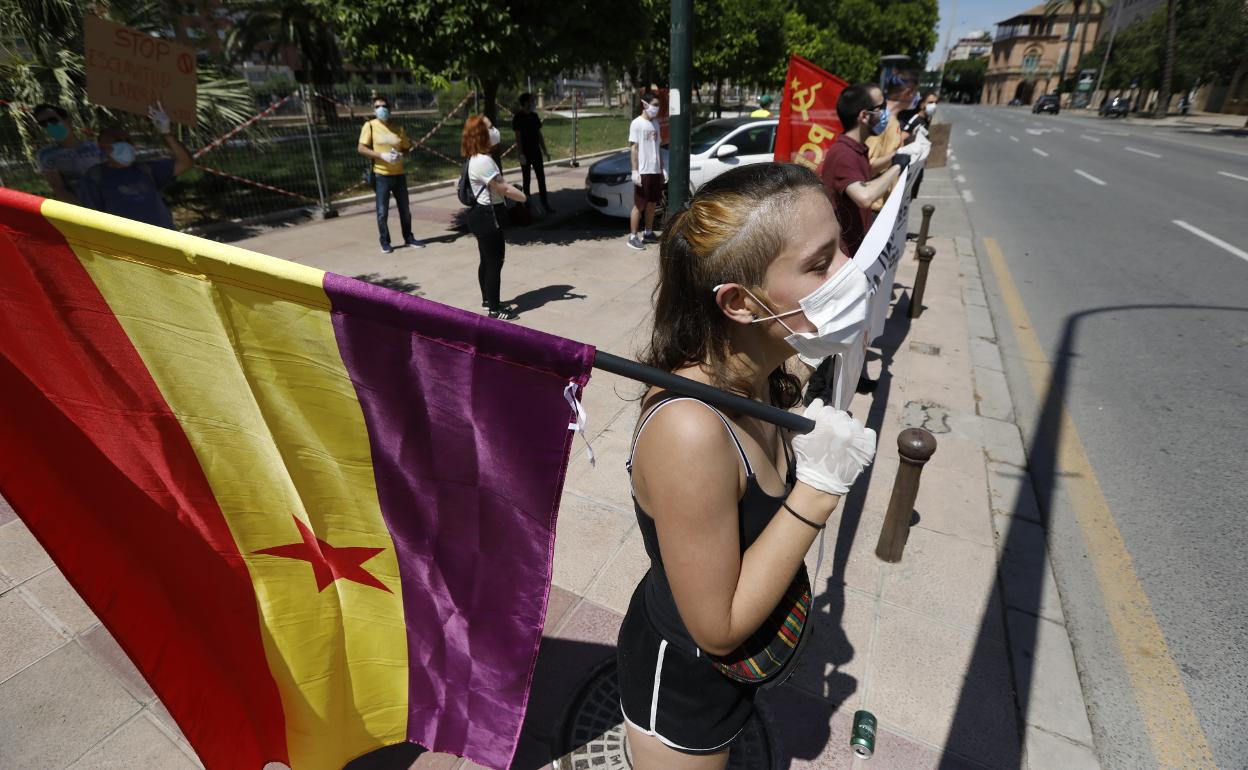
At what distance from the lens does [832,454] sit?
1.27 m

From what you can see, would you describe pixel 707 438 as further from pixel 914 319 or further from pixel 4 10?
pixel 4 10

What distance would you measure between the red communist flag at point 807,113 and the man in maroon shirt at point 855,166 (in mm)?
1041

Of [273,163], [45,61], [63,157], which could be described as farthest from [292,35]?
[63,157]

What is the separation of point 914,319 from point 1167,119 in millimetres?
46912

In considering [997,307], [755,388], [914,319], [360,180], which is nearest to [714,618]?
[755,388]

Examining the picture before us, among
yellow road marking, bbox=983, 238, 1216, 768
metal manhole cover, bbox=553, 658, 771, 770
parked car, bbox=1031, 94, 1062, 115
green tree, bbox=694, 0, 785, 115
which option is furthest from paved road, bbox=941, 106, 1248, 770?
parked car, bbox=1031, 94, 1062, 115

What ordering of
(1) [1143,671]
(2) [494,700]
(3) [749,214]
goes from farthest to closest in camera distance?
(1) [1143,671]
(2) [494,700]
(3) [749,214]

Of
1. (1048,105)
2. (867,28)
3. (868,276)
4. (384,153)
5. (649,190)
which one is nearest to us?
(868,276)

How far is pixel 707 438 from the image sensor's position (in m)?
1.13

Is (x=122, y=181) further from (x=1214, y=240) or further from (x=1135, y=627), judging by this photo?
(x=1214, y=240)

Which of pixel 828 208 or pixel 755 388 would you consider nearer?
pixel 828 208

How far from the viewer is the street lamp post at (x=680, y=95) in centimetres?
435

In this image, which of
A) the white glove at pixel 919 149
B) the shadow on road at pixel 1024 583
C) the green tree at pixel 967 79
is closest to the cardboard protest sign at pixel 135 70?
the shadow on road at pixel 1024 583

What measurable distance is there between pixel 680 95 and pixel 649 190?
Result: 4.22 m
